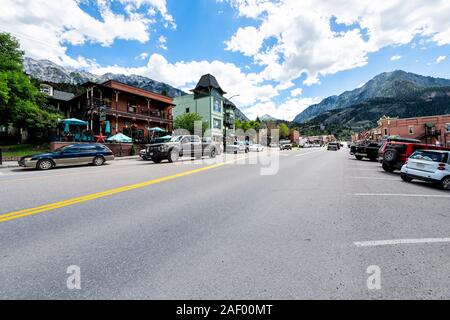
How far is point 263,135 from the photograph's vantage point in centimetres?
8288

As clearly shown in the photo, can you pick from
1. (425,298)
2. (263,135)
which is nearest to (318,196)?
(425,298)

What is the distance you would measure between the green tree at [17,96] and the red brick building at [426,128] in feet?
236

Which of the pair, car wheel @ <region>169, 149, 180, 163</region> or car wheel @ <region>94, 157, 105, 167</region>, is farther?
car wheel @ <region>169, 149, 180, 163</region>

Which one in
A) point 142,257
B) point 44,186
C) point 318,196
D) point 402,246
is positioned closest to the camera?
point 142,257

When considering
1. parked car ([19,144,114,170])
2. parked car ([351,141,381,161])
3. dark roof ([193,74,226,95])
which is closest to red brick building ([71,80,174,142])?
parked car ([19,144,114,170])

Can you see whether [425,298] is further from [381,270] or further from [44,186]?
[44,186]

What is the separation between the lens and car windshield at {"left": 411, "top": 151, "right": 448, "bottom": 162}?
28.7 ft

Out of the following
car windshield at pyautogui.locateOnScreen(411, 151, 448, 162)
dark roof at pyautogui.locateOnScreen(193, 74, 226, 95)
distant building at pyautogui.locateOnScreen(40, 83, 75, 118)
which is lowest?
car windshield at pyautogui.locateOnScreen(411, 151, 448, 162)

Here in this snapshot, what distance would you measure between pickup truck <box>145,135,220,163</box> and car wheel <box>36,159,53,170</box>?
5772 mm

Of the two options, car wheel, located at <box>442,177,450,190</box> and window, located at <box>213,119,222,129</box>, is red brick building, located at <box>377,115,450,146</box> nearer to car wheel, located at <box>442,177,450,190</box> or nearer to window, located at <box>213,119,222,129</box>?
window, located at <box>213,119,222,129</box>

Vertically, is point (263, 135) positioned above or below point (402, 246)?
above

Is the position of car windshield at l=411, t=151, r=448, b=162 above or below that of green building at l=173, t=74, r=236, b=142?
below

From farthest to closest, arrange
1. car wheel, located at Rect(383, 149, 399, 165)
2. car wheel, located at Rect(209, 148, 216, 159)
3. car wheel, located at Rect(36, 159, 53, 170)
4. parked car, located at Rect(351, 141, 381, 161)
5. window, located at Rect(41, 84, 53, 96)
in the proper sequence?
window, located at Rect(41, 84, 53, 96) < parked car, located at Rect(351, 141, 381, 161) < car wheel, located at Rect(209, 148, 216, 159) < car wheel, located at Rect(36, 159, 53, 170) < car wheel, located at Rect(383, 149, 399, 165)
